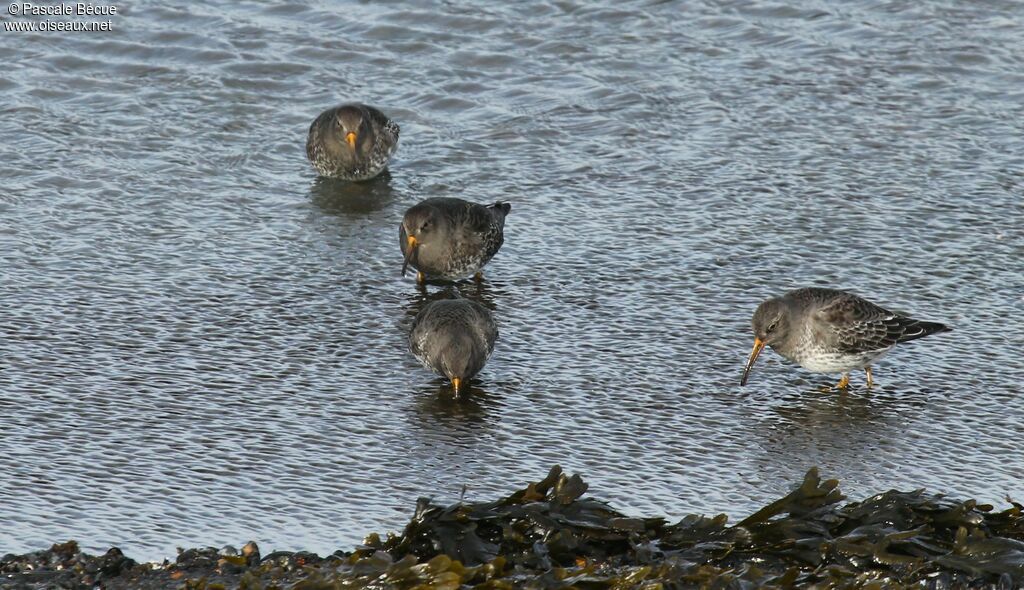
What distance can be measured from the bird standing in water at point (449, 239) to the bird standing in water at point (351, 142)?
1399mm

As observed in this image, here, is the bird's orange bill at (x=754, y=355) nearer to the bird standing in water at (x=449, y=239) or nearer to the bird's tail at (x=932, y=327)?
the bird's tail at (x=932, y=327)

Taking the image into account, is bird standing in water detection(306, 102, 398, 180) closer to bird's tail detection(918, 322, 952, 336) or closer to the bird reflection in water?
the bird reflection in water

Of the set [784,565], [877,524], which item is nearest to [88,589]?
[784,565]

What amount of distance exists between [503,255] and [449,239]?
2.64ft

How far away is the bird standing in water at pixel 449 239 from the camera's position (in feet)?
32.1

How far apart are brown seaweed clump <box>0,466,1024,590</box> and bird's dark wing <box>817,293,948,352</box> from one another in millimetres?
2052

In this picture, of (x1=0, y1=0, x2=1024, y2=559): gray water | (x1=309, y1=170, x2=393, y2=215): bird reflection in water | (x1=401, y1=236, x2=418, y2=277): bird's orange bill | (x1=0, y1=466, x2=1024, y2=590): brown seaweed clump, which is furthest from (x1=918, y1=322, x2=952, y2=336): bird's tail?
(x1=309, y1=170, x2=393, y2=215): bird reflection in water

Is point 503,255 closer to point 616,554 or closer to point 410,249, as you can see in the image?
point 410,249

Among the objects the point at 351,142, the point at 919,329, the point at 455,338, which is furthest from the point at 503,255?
the point at 919,329

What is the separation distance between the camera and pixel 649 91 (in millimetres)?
13055

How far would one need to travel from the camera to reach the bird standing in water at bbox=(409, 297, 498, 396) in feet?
26.8

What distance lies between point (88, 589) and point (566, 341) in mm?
3825

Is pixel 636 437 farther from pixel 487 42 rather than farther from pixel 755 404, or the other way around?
pixel 487 42

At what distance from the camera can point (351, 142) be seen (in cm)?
1128
